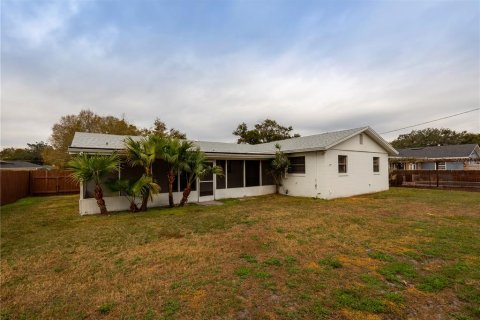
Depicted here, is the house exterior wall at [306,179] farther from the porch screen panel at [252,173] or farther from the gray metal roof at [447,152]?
the gray metal roof at [447,152]

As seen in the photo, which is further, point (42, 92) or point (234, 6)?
point (42, 92)

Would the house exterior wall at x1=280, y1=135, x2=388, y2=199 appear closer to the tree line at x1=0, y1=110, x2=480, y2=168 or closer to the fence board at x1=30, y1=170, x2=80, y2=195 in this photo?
the tree line at x1=0, y1=110, x2=480, y2=168

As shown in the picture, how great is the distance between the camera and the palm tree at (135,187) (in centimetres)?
890

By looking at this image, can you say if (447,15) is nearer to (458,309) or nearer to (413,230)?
(413,230)

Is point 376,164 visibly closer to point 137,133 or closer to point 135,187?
point 135,187

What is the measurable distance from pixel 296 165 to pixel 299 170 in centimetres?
36

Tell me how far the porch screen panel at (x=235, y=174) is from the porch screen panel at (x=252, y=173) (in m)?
0.41

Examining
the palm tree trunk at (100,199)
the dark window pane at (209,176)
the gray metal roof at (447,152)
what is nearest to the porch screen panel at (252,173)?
the dark window pane at (209,176)

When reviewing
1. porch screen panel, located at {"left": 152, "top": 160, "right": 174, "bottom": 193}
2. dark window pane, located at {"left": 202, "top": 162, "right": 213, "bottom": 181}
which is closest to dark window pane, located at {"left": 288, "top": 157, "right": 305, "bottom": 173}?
dark window pane, located at {"left": 202, "top": 162, "right": 213, "bottom": 181}

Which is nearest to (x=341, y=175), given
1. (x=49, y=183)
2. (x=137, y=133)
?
(x=49, y=183)

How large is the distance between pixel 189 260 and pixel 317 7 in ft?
36.6

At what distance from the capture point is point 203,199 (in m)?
12.0

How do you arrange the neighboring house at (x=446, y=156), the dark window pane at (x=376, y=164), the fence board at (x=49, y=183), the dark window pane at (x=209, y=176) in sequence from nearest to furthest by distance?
the dark window pane at (x=209, y=176) → the fence board at (x=49, y=183) → the dark window pane at (x=376, y=164) → the neighboring house at (x=446, y=156)

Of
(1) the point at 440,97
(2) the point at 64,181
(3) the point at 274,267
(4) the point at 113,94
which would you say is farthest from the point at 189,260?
(1) the point at 440,97
